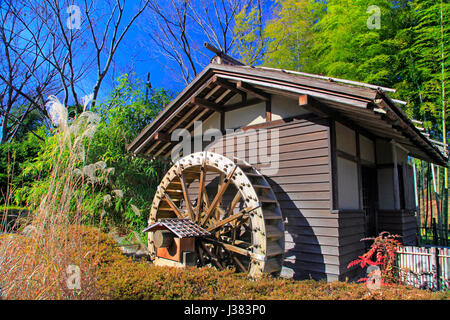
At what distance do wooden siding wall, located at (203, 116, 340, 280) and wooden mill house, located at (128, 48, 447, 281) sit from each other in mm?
15

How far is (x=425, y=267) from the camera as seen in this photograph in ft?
13.7

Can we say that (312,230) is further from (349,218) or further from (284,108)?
(284,108)

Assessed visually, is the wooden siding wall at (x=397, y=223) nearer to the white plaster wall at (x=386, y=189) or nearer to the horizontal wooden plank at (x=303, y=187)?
the white plaster wall at (x=386, y=189)

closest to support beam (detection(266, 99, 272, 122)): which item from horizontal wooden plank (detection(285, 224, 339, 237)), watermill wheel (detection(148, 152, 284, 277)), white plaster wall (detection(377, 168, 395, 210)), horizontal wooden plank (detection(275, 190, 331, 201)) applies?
watermill wheel (detection(148, 152, 284, 277))

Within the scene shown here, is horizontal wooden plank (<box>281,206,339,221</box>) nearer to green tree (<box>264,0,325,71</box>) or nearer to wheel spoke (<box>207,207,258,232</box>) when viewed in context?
wheel spoke (<box>207,207,258,232</box>)

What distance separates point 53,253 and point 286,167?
352cm

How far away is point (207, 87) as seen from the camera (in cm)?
548

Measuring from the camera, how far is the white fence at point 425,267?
405 cm

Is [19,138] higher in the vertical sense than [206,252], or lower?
higher

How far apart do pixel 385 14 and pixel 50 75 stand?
15.1 m

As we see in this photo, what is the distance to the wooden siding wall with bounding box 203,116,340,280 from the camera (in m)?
4.20

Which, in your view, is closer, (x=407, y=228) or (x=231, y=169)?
(x=231, y=169)
